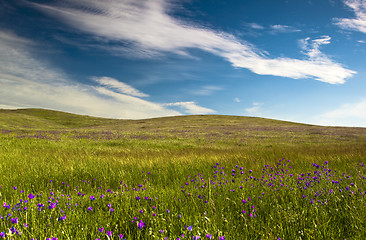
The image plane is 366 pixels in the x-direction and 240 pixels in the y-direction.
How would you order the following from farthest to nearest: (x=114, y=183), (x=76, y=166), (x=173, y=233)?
(x=76, y=166), (x=114, y=183), (x=173, y=233)

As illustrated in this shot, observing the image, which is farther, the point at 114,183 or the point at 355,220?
the point at 114,183

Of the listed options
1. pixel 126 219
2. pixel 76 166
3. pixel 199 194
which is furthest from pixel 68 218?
pixel 76 166

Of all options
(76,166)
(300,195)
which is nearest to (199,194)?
(300,195)

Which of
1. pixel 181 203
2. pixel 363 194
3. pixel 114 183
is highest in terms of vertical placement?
pixel 363 194

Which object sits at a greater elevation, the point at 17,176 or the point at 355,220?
the point at 355,220

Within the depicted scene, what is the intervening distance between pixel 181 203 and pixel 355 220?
7.87 feet

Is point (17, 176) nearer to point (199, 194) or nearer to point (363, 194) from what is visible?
point (199, 194)

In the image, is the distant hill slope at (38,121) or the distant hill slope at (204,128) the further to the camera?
the distant hill slope at (38,121)

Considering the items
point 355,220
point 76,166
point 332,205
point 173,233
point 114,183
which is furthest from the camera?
point 76,166

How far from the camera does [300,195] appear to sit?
370cm

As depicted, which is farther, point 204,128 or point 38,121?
point 38,121

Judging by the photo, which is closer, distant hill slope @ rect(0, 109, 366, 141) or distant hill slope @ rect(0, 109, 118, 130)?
distant hill slope @ rect(0, 109, 366, 141)

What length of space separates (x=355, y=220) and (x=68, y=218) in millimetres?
3855

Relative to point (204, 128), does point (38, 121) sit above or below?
below
